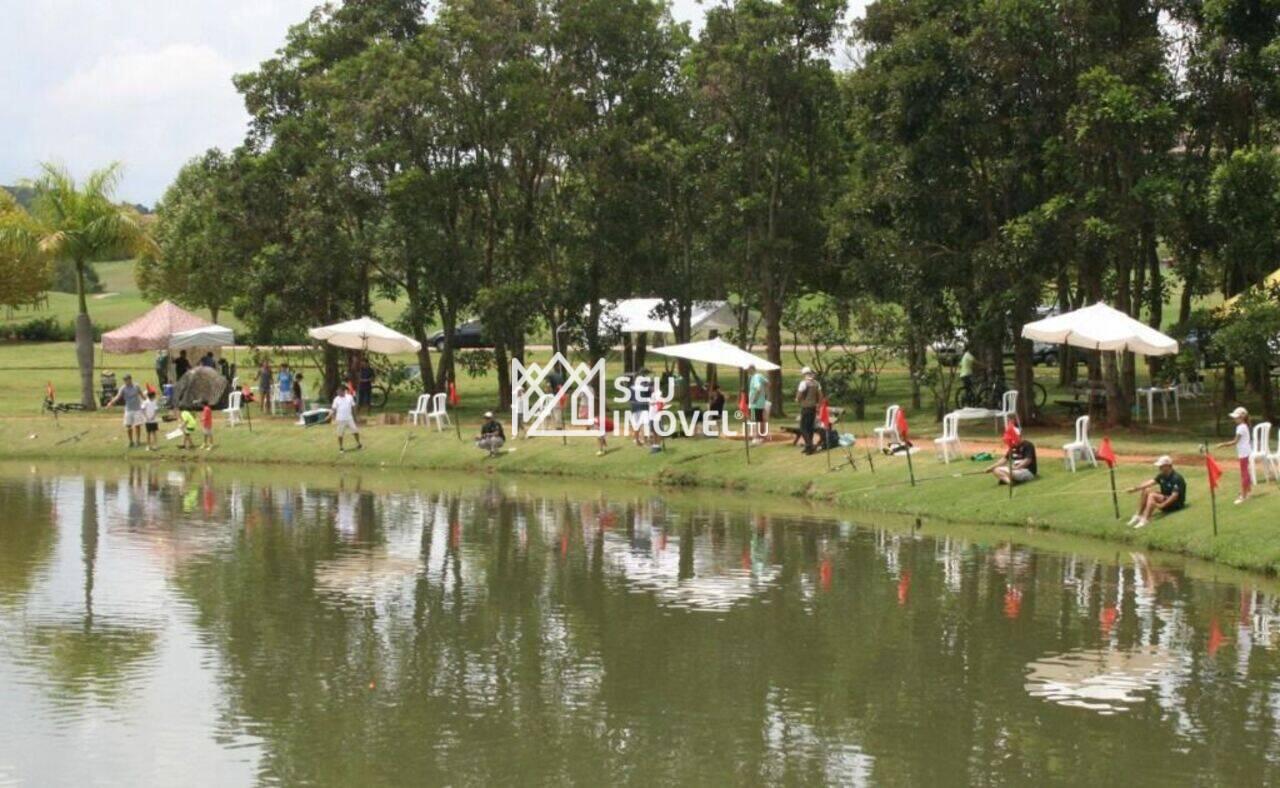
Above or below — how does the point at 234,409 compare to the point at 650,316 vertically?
below

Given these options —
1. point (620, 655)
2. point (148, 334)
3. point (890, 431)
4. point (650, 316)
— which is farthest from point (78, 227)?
point (620, 655)

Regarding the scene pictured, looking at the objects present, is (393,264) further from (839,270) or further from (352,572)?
(352,572)

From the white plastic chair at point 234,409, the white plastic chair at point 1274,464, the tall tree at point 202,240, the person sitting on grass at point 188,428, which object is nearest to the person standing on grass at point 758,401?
the white plastic chair at point 1274,464

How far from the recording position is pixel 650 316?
1932 inches

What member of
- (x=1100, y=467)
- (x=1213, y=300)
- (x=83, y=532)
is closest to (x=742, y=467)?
(x=1100, y=467)

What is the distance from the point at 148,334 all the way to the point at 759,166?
66.7 ft

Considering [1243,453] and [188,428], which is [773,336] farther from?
[1243,453]

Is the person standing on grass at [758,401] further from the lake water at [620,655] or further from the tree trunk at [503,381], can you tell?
the tree trunk at [503,381]

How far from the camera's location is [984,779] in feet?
47.1

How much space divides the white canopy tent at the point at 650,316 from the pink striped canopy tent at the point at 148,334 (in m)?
13.0

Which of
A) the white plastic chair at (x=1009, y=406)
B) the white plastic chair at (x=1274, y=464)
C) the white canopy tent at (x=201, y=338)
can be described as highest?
the white canopy tent at (x=201, y=338)

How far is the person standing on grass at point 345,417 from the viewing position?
138ft

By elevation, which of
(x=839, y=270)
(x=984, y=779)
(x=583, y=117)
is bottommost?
→ (x=984, y=779)

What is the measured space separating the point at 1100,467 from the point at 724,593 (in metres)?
9.97
